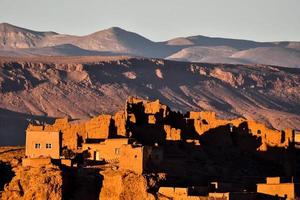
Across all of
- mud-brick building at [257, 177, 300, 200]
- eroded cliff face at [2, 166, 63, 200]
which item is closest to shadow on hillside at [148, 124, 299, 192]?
mud-brick building at [257, 177, 300, 200]

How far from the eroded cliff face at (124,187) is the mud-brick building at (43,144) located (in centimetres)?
705

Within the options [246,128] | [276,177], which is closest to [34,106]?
[246,128]

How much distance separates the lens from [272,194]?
77812mm

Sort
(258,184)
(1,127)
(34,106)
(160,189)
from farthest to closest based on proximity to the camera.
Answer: (34,106), (1,127), (258,184), (160,189)

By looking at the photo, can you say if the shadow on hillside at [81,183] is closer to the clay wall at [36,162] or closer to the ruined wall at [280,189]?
the clay wall at [36,162]

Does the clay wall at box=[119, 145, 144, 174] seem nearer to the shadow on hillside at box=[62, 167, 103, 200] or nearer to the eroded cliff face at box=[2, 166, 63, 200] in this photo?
the shadow on hillside at box=[62, 167, 103, 200]

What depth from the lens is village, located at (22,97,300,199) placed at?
77000 mm

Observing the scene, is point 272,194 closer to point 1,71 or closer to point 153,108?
point 153,108

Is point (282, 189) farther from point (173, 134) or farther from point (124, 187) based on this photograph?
point (173, 134)

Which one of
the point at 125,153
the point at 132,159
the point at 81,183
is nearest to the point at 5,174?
the point at 81,183

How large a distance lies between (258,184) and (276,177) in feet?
8.40

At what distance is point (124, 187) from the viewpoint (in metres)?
74.2

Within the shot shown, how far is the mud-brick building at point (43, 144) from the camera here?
82012mm

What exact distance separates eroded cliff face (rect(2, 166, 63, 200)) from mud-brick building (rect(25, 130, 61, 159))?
658 cm
